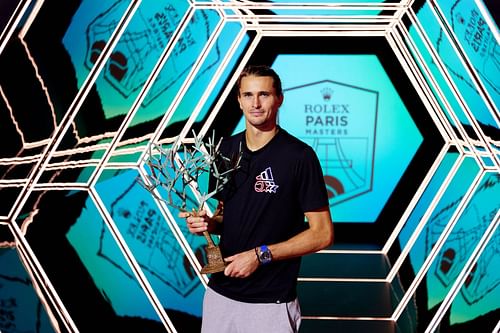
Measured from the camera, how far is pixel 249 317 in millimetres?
2041

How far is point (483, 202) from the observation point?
136 inches

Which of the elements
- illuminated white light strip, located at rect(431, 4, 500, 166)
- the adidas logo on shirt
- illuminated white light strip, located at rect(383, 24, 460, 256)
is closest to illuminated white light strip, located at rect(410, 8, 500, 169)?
illuminated white light strip, located at rect(431, 4, 500, 166)

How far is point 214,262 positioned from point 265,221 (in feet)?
0.68

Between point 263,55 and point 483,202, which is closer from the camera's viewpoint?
point 483,202

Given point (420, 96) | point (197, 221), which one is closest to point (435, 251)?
point (420, 96)

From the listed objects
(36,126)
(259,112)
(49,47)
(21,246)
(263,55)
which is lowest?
(259,112)

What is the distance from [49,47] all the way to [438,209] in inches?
129

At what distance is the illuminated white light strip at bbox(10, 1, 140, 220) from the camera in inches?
108

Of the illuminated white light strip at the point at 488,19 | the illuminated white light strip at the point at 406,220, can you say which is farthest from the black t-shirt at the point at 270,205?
the illuminated white light strip at the point at 406,220

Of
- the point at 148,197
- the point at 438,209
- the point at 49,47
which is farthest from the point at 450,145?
the point at 49,47

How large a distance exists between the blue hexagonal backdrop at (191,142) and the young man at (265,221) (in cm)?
26

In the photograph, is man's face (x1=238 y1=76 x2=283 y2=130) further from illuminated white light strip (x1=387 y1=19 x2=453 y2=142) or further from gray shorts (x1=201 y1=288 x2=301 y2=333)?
illuminated white light strip (x1=387 y1=19 x2=453 y2=142)

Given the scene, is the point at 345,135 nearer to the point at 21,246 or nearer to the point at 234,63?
the point at 234,63

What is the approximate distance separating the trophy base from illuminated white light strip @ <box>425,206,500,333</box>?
1.67 meters
